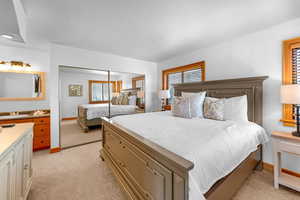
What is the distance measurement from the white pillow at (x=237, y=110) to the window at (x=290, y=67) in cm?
61

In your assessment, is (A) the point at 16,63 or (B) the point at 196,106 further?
(A) the point at 16,63

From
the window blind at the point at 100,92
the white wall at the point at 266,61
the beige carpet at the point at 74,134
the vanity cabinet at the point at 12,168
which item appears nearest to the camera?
the vanity cabinet at the point at 12,168

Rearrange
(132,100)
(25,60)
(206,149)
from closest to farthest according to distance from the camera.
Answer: (206,149) < (25,60) < (132,100)

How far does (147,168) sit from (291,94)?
2.15 meters

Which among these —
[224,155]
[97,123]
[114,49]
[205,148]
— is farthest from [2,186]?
[114,49]

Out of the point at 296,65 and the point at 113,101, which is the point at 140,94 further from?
the point at 296,65

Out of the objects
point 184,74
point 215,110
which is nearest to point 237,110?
point 215,110

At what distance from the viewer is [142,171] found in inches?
49.9

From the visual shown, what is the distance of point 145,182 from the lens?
123cm

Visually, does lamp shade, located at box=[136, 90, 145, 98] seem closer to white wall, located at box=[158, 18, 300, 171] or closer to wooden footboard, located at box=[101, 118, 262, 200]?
wooden footboard, located at box=[101, 118, 262, 200]

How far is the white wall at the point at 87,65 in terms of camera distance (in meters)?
2.95

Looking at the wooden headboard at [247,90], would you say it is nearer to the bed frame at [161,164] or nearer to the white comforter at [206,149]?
the bed frame at [161,164]

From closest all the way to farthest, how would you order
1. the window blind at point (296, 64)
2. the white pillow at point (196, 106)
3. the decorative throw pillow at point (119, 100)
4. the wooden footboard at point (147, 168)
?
the wooden footboard at point (147, 168)
the window blind at point (296, 64)
the white pillow at point (196, 106)
the decorative throw pillow at point (119, 100)

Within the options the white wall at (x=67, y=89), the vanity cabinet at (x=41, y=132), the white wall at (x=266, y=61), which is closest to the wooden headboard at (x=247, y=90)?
the white wall at (x=266, y=61)
